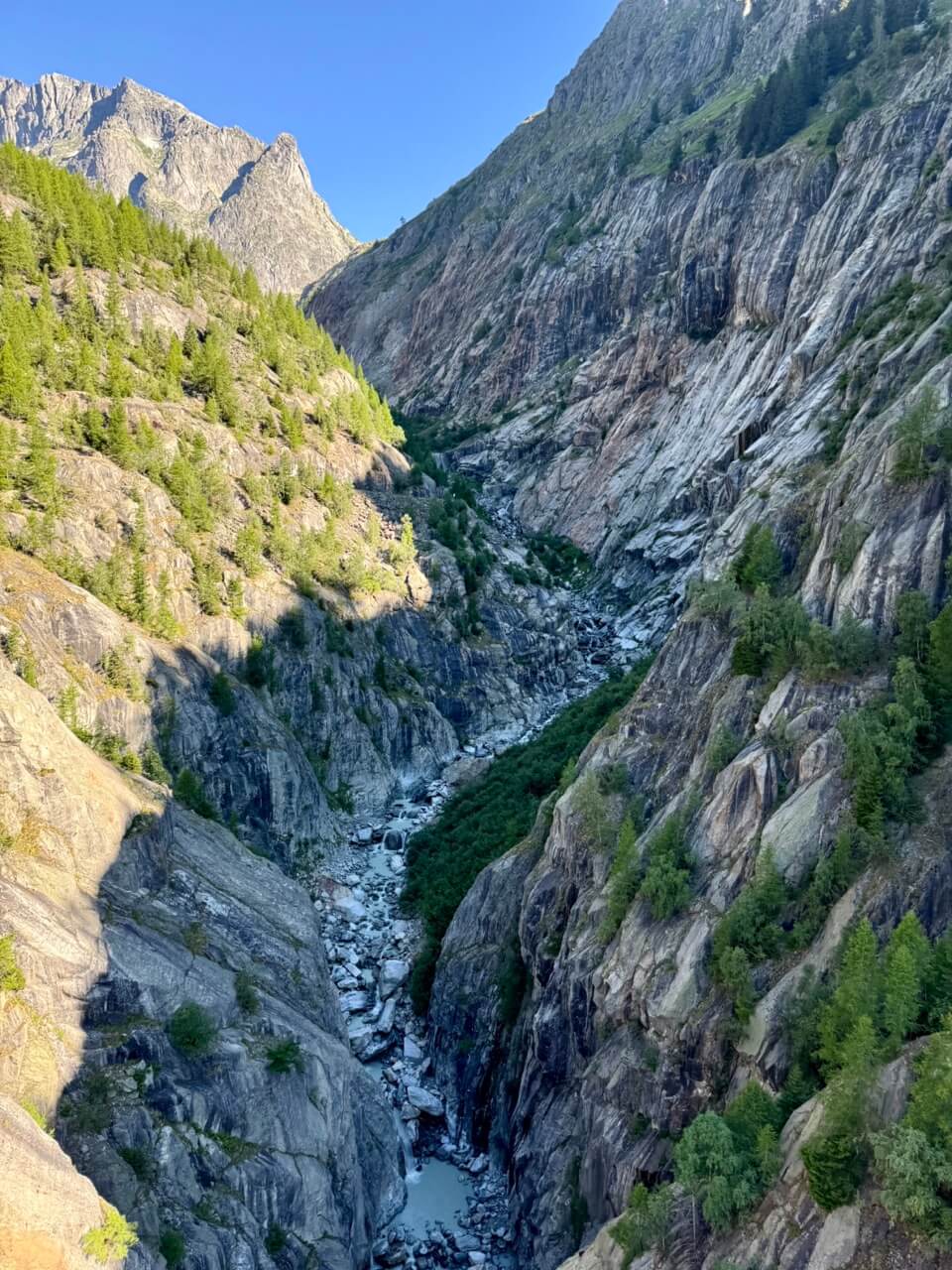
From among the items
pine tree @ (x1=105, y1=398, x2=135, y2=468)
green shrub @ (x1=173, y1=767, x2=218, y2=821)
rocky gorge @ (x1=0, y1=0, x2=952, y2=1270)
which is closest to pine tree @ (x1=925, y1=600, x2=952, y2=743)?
rocky gorge @ (x1=0, y1=0, x2=952, y2=1270)

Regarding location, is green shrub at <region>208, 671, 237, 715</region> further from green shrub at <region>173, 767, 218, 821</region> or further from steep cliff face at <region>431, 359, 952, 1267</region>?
steep cliff face at <region>431, 359, 952, 1267</region>

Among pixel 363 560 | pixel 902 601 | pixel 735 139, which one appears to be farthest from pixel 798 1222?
pixel 735 139

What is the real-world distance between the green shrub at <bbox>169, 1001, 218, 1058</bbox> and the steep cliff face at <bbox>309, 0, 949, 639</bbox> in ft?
108

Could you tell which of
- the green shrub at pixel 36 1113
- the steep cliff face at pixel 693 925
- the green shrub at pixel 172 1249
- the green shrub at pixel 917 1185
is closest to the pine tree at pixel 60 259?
the steep cliff face at pixel 693 925

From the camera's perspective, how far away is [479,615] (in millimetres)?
75000

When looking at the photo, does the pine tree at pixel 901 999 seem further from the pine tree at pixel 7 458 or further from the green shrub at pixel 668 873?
the pine tree at pixel 7 458

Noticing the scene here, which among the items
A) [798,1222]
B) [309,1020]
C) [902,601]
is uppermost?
[902,601]

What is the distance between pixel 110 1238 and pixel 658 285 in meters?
109

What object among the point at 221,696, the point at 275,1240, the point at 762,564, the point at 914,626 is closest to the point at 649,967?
the point at 914,626

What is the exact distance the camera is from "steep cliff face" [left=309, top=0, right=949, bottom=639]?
69125 millimetres

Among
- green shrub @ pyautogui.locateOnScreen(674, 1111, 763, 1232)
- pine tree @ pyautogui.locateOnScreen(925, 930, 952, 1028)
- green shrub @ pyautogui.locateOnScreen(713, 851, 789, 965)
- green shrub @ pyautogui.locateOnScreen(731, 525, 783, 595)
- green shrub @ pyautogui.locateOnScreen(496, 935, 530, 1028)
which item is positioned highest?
green shrub @ pyautogui.locateOnScreen(731, 525, 783, 595)

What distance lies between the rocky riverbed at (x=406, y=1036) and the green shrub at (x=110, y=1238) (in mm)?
13160

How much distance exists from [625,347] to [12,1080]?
101m

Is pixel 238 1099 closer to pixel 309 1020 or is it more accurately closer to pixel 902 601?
pixel 309 1020
